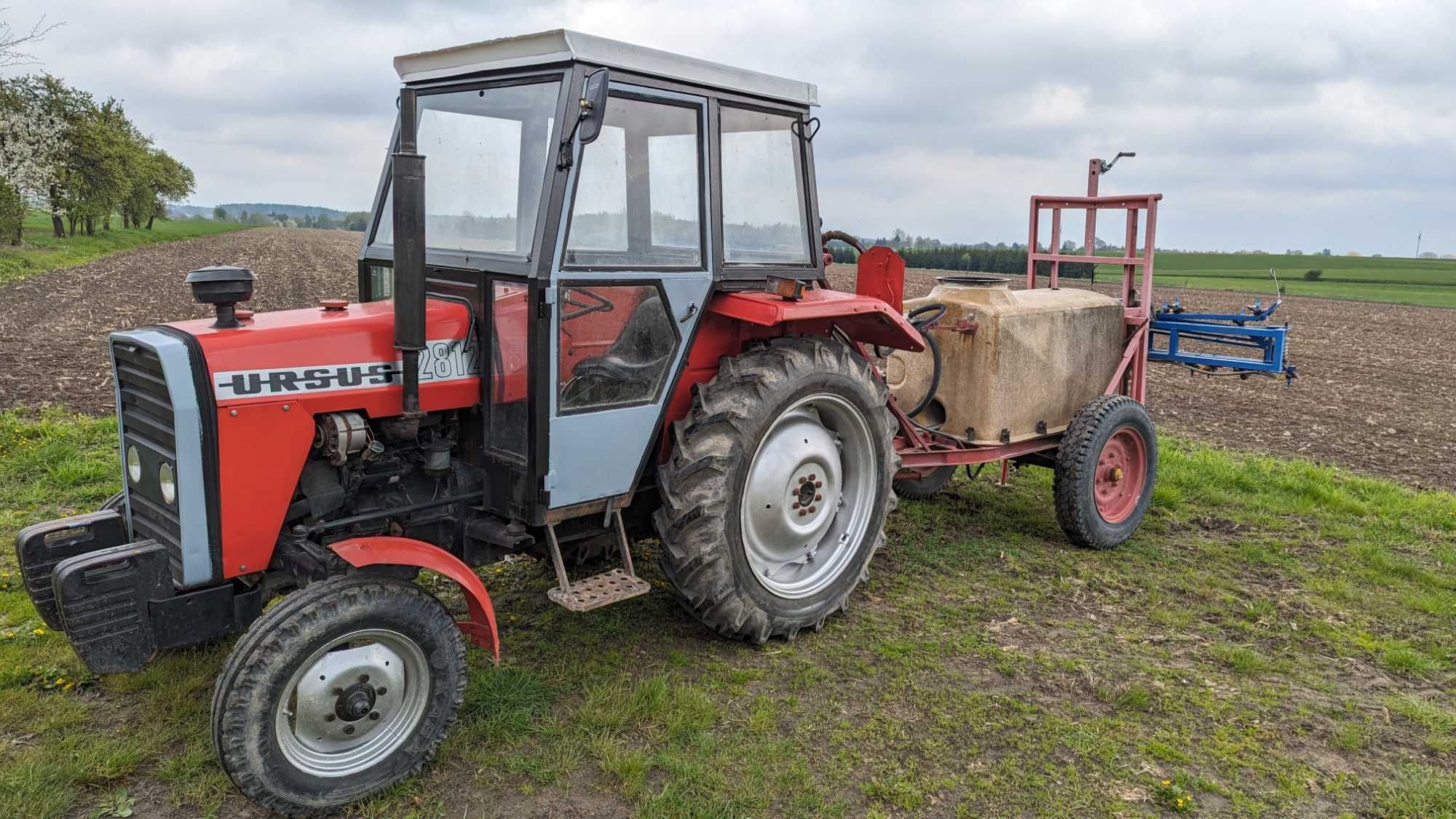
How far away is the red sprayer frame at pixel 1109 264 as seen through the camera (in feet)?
19.4

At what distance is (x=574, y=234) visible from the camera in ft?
12.3

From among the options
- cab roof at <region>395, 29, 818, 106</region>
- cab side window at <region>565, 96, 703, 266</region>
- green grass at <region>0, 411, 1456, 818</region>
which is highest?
cab roof at <region>395, 29, 818, 106</region>

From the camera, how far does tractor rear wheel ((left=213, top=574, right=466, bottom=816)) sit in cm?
306

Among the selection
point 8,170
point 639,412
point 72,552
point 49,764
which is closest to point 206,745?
point 49,764

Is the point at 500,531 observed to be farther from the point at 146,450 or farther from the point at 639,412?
the point at 146,450

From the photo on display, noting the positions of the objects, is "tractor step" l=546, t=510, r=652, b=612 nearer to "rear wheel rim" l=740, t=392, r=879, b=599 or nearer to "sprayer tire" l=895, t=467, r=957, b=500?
"rear wheel rim" l=740, t=392, r=879, b=599

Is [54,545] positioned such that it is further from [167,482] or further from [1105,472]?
[1105,472]

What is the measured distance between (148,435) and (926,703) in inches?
126

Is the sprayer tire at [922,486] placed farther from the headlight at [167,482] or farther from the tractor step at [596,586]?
the headlight at [167,482]

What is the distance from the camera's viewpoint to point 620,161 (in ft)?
13.1

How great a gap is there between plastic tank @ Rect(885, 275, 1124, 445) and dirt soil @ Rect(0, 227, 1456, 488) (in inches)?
162

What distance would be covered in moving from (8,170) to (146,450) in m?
39.7

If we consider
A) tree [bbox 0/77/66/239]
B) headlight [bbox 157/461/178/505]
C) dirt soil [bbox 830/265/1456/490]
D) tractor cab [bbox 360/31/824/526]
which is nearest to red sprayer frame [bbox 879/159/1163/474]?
dirt soil [bbox 830/265/1456/490]

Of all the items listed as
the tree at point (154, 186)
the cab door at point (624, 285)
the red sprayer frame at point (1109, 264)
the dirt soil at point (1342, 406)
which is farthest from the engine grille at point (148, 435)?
the tree at point (154, 186)
